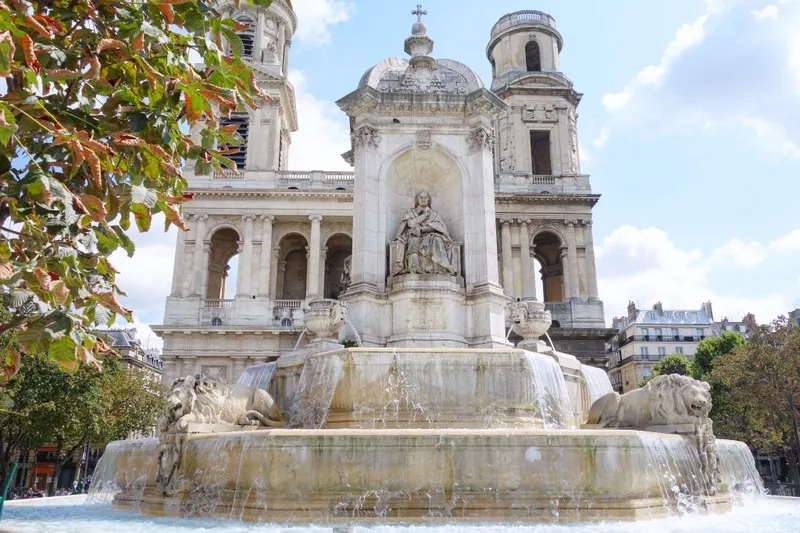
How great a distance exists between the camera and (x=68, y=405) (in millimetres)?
26078

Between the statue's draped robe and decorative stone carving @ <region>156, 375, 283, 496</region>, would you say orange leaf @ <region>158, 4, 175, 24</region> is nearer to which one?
decorative stone carving @ <region>156, 375, 283, 496</region>

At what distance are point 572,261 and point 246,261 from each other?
70.5 feet

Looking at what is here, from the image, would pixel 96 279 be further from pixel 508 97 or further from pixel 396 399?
pixel 508 97

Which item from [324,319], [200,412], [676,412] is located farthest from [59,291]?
[324,319]

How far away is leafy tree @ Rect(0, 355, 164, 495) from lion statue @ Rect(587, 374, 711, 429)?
18085 millimetres

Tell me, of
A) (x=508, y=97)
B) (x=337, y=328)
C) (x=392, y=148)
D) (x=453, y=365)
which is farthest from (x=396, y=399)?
(x=508, y=97)

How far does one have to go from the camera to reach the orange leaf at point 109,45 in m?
3.48

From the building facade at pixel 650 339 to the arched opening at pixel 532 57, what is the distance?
3472 cm

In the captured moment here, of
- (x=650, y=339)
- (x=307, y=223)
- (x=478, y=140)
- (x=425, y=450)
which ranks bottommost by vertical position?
(x=425, y=450)

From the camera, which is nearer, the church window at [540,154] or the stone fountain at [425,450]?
the stone fountain at [425,450]

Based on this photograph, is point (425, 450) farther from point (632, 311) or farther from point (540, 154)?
point (632, 311)

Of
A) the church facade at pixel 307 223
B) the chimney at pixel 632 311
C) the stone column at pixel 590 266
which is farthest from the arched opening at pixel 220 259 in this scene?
the chimney at pixel 632 311

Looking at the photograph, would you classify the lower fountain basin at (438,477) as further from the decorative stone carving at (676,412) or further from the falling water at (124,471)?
the falling water at (124,471)

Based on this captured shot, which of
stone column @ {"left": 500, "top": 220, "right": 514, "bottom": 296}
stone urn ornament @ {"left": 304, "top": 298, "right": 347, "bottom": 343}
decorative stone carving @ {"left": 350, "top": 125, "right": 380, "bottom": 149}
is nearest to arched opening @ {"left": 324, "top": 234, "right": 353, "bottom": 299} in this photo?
stone column @ {"left": 500, "top": 220, "right": 514, "bottom": 296}
